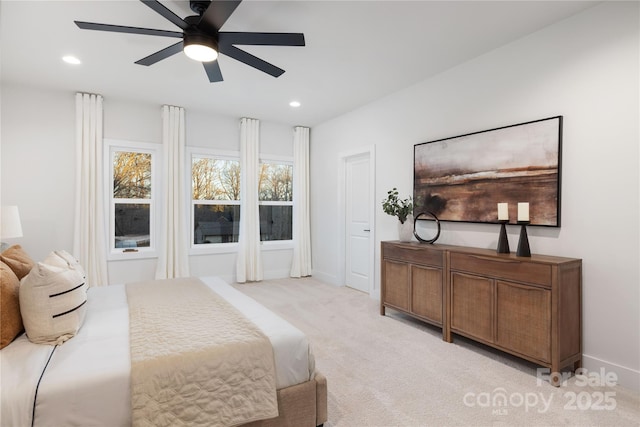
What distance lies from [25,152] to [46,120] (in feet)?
1.54

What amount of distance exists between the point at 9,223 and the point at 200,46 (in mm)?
2593

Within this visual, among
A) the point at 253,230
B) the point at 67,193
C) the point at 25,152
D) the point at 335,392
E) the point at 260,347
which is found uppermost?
the point at 25,152

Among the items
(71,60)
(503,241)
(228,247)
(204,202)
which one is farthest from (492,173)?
(71,60)

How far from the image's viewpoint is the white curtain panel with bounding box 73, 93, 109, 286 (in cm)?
430

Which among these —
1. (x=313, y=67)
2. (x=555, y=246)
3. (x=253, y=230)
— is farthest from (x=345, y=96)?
(x=555, y=246)

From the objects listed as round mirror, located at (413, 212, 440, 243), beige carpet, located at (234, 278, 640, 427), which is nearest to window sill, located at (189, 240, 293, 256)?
beige carpet, located at (234, 278, 640, 427)

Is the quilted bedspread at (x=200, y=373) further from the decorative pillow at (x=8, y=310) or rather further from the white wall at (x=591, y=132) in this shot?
the white wall at (x=591, y=132)

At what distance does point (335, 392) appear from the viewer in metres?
2.26

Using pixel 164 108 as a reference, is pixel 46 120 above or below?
below

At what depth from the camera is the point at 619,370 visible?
7.83 ft

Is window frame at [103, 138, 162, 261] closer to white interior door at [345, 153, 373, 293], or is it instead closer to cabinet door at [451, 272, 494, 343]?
white interior door at [345, 153, 373, 293]

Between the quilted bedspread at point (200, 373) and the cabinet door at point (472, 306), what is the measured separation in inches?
78.1

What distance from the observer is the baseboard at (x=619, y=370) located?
7.61 feet

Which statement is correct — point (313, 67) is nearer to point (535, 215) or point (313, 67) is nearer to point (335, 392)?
point (535, 215)
